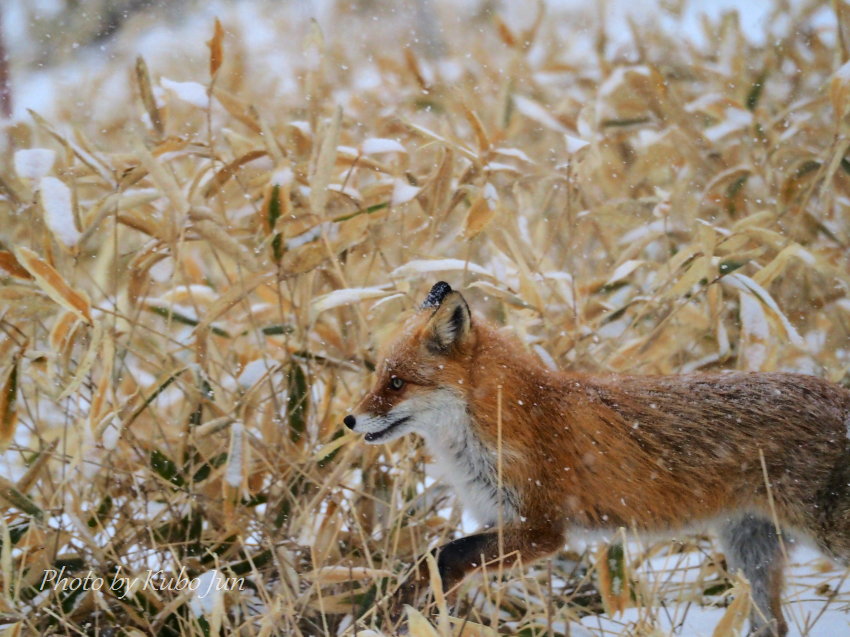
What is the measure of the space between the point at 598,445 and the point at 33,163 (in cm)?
197

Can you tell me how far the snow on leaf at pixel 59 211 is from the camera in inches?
99.9

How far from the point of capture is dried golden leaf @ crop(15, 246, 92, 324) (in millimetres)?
2379

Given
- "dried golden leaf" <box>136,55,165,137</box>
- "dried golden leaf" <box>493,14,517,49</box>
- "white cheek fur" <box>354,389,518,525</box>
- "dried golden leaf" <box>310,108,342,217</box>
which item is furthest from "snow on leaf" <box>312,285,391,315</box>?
"dried golden leaf" <box>493,14,517,49</box>

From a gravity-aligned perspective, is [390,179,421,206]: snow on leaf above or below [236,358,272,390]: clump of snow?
above

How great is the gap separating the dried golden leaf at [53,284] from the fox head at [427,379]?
2.85 ft

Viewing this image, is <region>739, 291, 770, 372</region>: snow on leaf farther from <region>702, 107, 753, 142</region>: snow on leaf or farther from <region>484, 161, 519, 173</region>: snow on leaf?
<region>702, 107, 753, 142</region>: snow on leaf

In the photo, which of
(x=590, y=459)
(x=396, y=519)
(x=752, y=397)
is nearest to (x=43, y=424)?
(x=396, y=519)

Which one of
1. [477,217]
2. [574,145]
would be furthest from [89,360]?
[574,145]

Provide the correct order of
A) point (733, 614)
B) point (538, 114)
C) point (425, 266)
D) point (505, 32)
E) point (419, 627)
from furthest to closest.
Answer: point (505, 32) < point (538, 114) < point (425, 266) < point (733, 614) < point (419, 627)

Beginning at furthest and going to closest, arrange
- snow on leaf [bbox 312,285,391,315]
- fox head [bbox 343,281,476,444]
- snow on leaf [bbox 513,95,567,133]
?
1. snow on leaf [bbox 513,95,567,133]
2. snow on leaf [bbox 312,285,391,315]
3. fox head [bbox 343,281,476,444]

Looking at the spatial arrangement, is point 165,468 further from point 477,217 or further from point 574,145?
point 574,145

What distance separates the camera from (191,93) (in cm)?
289

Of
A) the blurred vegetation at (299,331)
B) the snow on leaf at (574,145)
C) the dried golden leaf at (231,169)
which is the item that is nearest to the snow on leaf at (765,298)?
the blurred vegetation at (299,331)

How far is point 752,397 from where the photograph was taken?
2.47 metres
